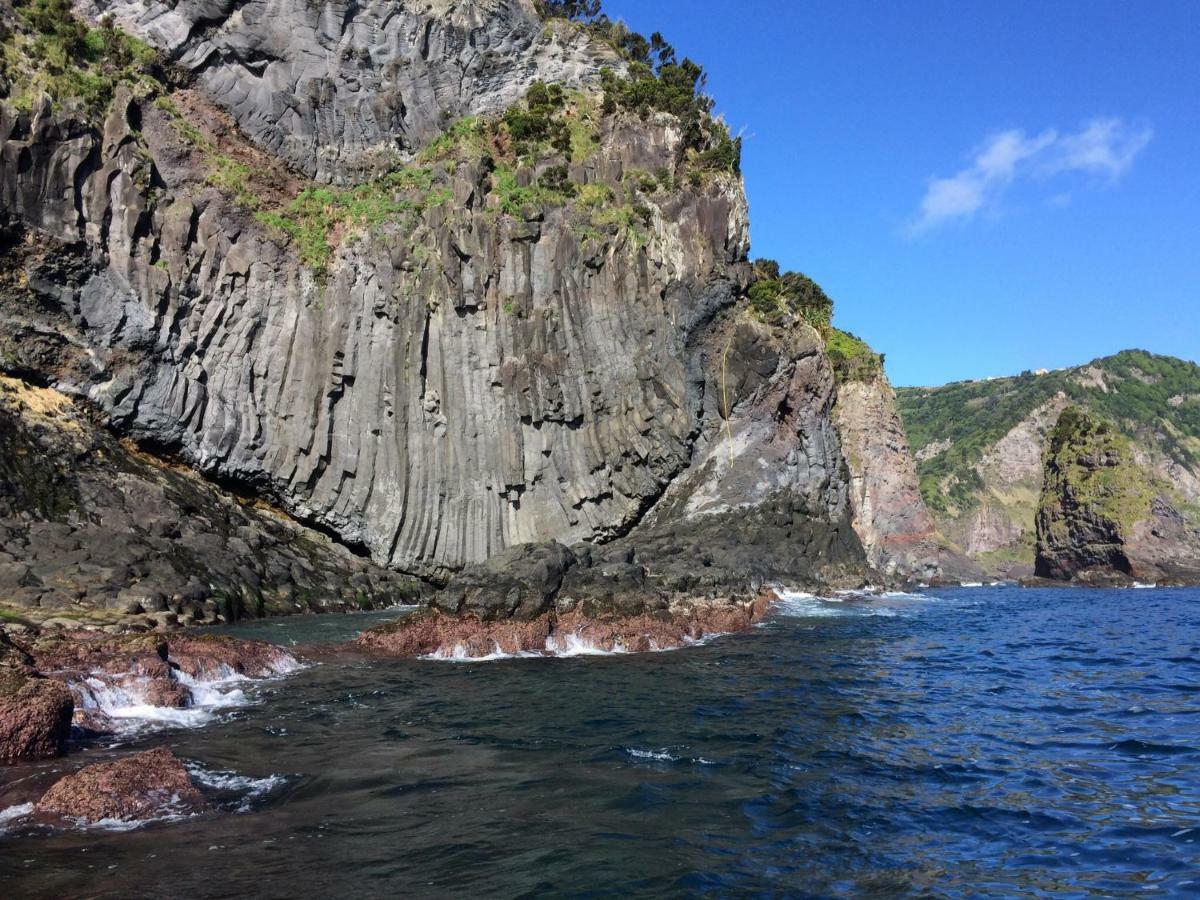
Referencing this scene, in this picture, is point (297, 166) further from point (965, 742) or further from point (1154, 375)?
point (1154, 375)

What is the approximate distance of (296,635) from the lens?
76.2 feet

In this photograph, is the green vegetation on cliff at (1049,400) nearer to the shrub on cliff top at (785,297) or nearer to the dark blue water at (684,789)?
the shrub on cliff top at (785,297)

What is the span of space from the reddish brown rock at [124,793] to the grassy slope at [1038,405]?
383 ft

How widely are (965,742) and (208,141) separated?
39492 mm

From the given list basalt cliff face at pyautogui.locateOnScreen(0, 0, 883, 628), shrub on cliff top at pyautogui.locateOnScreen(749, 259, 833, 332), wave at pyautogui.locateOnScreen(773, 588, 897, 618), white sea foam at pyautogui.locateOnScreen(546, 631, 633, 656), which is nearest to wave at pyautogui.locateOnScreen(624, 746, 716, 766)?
white sea foam at pyautogui.locateOnScreen(546, 631, 633, 656)

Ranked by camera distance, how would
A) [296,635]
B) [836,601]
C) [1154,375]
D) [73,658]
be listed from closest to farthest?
[73,658]
[296,635]
[836,601]
[1154,375]

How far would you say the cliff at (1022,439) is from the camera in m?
110

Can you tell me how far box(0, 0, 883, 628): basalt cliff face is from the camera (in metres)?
32.6

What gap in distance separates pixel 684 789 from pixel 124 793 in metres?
6.06

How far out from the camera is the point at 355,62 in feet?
139

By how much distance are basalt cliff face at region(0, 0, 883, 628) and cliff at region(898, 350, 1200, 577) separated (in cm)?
6849

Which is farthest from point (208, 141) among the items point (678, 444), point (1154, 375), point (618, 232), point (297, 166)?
point (1154, 375)

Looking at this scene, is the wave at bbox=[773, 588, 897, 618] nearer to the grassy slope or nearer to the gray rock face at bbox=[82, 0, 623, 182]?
the gray rock face at bbox=[82, 0, 623, 182]

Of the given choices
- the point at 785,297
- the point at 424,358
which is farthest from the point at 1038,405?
the point at 424,358
